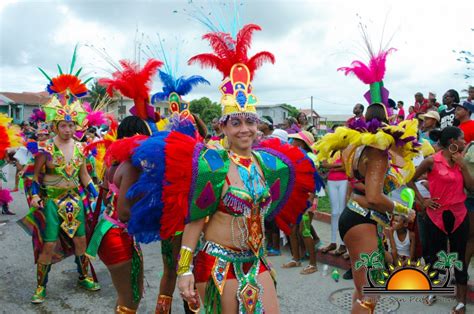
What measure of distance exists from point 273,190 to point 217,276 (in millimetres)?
772

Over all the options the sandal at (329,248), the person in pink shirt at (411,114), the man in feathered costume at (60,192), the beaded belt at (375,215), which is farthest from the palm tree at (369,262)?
the man in feathered costume at (60,192)

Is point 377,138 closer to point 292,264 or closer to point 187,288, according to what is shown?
point 187,288

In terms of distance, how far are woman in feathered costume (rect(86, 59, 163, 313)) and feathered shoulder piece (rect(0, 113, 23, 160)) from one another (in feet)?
10.8

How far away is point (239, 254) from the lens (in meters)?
2.75

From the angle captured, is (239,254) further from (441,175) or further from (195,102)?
(195,102)

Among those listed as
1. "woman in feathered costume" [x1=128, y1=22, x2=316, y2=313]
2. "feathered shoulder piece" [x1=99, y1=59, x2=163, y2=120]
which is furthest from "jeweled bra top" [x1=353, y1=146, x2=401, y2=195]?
"feathered shoulder piece" [x1=99, y1=59, x2=163, y2=120]

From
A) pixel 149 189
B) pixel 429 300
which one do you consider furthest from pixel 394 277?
pixel 149 189

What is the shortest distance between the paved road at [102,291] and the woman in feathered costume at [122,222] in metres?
1.17

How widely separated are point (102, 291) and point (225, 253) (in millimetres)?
3368

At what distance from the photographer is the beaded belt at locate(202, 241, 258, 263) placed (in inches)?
107

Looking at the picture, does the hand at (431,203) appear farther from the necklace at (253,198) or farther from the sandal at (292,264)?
the necklace at (253,198)

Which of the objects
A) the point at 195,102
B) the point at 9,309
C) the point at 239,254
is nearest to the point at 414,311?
the point at 239,254

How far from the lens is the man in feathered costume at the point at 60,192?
17.5 ft

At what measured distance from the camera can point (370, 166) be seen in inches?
134
